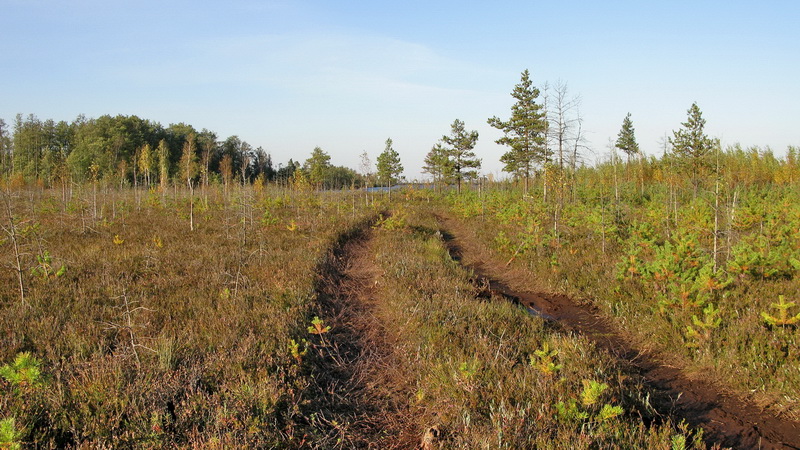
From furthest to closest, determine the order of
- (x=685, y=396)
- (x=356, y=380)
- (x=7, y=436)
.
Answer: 1. (x=356, y=380)
2. (x=685, y=396)
3. (x=7, y=436)

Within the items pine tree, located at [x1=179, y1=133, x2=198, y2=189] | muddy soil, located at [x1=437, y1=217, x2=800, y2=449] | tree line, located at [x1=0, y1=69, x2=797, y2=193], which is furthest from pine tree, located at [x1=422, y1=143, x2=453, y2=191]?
muddy soil, located at [x1=437, y1=217, x2=800, y2=449]

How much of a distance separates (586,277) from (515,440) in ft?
20.0

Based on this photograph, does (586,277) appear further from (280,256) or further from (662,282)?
(280,256)

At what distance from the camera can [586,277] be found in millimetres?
8547

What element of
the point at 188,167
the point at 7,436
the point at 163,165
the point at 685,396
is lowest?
the point at 685,396

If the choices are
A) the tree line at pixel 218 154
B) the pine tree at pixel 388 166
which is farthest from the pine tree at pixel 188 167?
the pine tree at pixel 388 166

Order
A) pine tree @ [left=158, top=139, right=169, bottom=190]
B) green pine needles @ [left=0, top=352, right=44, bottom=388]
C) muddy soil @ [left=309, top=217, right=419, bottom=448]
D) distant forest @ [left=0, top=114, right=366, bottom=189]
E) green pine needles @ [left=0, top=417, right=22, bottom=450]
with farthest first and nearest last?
distant forest @ [left=0, top=114, right=366, bottom=189], pine tree @ [left=158, top=139, right=169, bottom=190], muddy soil @ [left=309, top=217, right=419, bottom=448], green pine needles @ [left=0, top=352, right=44, bottom=388], green pine needles @ [left=0, top=417, right=22, bottom=450]

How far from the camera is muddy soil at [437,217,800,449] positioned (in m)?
3.75

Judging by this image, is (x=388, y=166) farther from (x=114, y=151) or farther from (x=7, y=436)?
(x=7, y=436)

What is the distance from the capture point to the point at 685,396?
4.52 m

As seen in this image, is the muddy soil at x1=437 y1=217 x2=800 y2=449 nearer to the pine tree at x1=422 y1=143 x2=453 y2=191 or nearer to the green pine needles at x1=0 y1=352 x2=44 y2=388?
the green pine needles at x1=0 y1=352 x2=44 y2=388

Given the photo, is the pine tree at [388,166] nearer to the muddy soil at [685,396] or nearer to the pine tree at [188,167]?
the pine tree at [188,167]

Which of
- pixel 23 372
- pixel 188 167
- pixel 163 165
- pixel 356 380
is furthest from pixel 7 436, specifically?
pixel 163 165

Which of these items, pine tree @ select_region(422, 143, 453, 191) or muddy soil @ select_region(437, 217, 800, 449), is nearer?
muddy soil @ select_region(437, 217, 800, 449)
